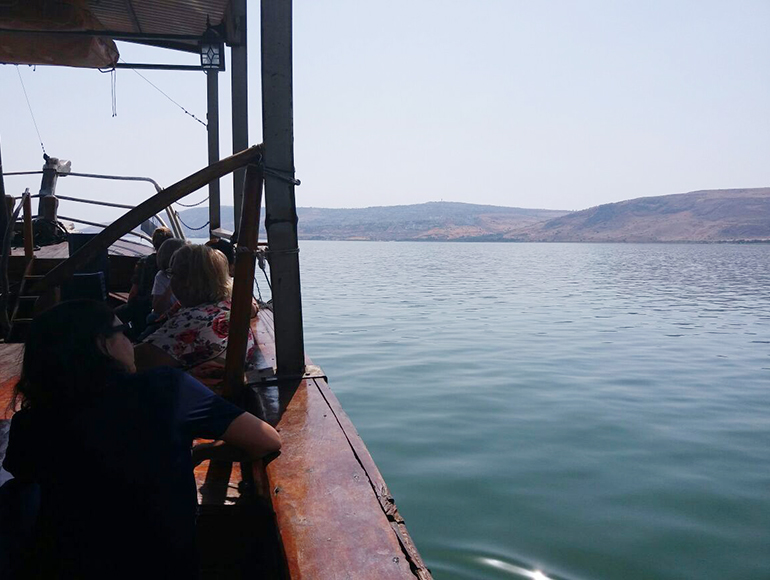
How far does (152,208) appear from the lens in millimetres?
3199

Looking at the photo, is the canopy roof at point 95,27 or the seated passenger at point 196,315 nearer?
the seated passenger at point 196,315

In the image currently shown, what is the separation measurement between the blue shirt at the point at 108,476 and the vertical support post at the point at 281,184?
1.93 m

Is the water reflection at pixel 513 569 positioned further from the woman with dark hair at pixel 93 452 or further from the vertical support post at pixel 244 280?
the woman with dark hair at pixel 93 452

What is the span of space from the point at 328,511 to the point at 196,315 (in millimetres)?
1781

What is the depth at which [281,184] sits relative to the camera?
12.0 ft

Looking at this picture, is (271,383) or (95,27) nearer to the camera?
(271,383)

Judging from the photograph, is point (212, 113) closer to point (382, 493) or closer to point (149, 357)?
point (149, 357)

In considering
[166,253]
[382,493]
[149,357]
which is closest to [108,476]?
[382,493]

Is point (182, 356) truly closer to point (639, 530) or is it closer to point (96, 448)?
point (96, 448)

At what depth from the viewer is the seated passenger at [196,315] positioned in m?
3.65

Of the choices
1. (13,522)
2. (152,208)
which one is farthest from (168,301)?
(13,522)

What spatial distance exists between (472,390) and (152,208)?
5.95 meters

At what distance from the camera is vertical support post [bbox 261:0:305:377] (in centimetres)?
357

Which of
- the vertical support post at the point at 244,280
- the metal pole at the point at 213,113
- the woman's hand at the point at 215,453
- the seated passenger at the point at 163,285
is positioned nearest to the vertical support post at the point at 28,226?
the metal pole at the point at 213,113
